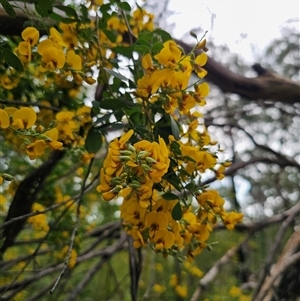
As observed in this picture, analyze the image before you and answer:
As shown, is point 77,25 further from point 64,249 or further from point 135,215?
point 64,249

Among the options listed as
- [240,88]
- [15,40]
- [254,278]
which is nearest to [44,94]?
[15,40]

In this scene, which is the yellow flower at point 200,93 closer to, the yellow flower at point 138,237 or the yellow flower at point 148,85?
the yellow flower at point 148,85

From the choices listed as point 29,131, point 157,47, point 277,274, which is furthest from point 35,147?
point 277,274

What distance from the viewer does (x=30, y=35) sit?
62 cm

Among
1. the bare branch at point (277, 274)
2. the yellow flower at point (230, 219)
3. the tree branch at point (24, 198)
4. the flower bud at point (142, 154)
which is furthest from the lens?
the bare branch at point (277, 274)

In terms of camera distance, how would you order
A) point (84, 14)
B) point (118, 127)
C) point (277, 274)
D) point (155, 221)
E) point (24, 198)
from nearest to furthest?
1. point (155, 221)
2. point (118, 127)
3. point (84, 14)
4. point (24, 198)
5. point (277, 274)

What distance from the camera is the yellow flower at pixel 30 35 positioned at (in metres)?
0.62

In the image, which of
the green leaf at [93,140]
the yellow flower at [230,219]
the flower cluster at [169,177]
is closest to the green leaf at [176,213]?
the flower cluster at [169,177]

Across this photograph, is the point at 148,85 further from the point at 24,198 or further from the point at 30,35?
the point at 24,198

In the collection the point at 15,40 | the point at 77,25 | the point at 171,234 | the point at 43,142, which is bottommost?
the point at 171,234

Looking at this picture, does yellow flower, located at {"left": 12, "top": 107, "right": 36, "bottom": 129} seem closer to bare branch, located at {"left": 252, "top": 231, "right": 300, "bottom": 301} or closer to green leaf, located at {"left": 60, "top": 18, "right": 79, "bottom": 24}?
green leaf, located at {"left": 60, "top": 18, "right": 79, "bottom": 24}

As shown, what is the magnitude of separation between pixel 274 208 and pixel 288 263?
1.75 meters

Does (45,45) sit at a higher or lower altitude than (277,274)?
higher

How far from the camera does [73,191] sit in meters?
1.41
